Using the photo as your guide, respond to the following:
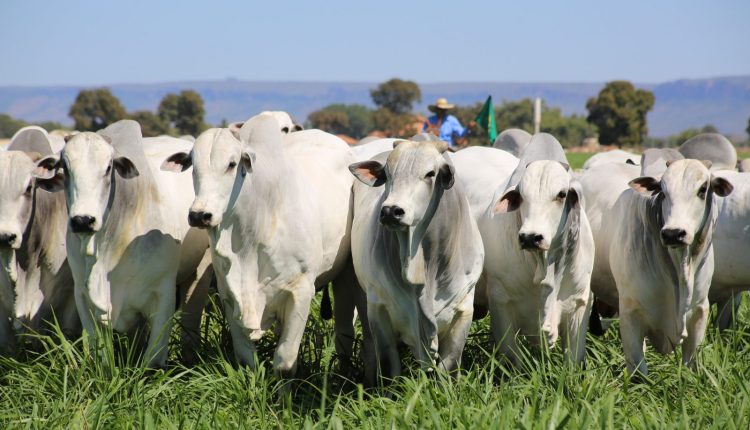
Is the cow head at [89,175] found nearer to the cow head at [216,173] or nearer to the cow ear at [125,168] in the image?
the cow ear at [125,168]

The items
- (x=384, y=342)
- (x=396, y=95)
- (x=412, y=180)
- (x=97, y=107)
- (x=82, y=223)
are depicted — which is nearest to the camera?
(x=412, y=180)

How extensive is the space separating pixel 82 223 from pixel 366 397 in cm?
210

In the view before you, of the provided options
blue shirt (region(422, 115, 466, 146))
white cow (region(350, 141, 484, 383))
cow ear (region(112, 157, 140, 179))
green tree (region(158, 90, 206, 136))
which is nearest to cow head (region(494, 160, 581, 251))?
white cow (region(350, 141, 484, 383))

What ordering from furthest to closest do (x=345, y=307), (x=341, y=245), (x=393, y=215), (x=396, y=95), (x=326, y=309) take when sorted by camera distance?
(x=396, y=95)
(x=326, y=309)
(x=345, y=307)
(x=341, y=245)
(x=393, y=215)

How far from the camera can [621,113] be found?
171 feet

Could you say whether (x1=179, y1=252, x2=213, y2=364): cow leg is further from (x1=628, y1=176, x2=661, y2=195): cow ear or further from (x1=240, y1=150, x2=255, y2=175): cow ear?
(x1=628, y1=176, x2=661, y2=195): cow ear

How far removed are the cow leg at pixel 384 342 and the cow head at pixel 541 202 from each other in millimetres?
898

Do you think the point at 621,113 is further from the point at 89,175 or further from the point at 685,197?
the point at 89,175

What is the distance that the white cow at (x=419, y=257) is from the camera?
18.5 ft

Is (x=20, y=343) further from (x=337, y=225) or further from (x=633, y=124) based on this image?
(x=633, y=124)

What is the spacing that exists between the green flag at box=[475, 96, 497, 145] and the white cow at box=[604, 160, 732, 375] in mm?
9252

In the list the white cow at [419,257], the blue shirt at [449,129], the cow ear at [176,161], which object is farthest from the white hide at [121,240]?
the blue shirt at [449,129]

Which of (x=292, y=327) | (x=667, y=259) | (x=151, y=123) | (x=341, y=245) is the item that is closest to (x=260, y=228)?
(x=292, y=327)

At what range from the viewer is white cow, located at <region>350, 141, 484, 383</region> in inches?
222
